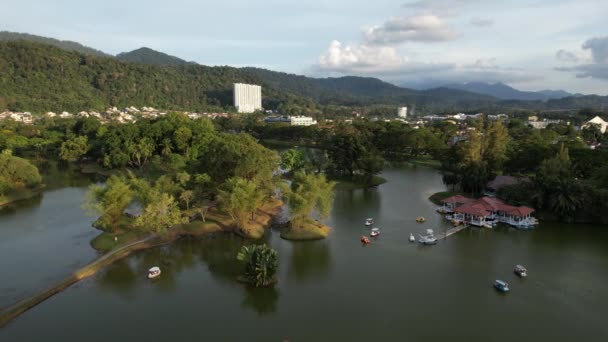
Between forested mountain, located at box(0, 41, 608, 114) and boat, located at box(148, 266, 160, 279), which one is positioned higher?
forested mountain, located at box(0, 41, 608, 114)

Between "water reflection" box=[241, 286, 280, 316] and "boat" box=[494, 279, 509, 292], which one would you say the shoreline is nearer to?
"water reflection" box=[241, 286, 280, 316]

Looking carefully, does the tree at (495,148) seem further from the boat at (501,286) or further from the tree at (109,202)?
the tree at (109,202)

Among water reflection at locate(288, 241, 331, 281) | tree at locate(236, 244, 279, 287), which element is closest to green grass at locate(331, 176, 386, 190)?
water reflection at locate(288, 241, 331, 281)

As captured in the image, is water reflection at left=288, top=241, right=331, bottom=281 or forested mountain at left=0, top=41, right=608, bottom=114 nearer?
water reflection at left=288, top=241, right=331, bottom=281

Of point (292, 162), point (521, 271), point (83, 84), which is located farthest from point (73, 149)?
point (83, 84)

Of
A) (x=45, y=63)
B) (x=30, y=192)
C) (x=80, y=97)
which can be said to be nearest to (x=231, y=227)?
(x=30, y=192)

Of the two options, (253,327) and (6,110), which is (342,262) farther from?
(6,110)

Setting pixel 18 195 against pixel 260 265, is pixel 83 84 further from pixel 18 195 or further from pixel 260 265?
pixel 260 265

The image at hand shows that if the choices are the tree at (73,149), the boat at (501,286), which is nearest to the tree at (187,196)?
the boat at (501,286)
